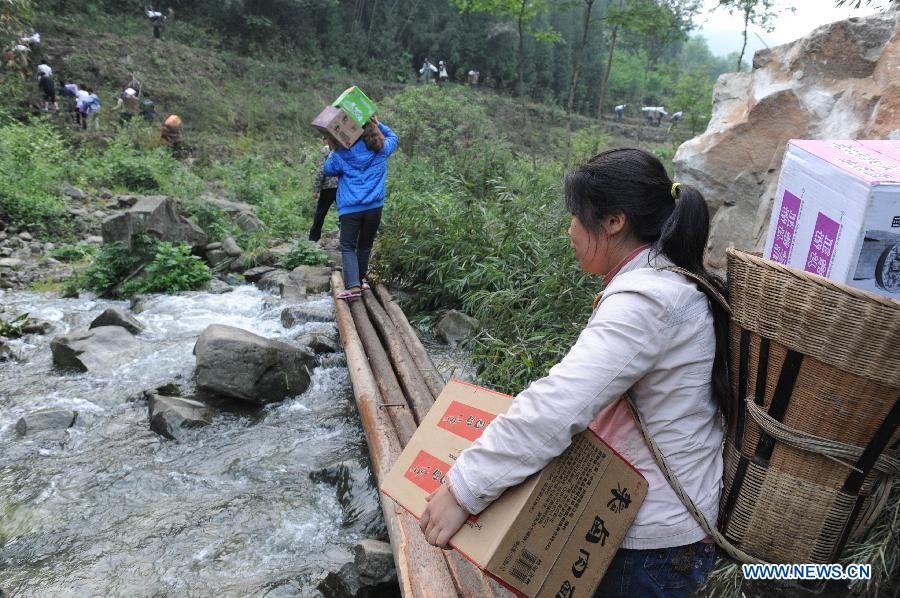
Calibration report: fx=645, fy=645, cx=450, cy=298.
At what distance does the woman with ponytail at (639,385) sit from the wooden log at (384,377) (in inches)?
75.9

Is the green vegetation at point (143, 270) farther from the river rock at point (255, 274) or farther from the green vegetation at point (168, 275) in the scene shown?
the river rock at point (255, 274)

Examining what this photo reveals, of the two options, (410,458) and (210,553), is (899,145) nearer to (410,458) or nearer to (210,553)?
(410,458)

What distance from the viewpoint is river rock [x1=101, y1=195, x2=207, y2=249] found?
23.9 feet

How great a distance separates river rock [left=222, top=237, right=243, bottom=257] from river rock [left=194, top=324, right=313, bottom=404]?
361cm

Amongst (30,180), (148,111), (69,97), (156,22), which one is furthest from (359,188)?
(156,22)

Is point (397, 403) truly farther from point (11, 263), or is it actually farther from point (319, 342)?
point (11, 263)

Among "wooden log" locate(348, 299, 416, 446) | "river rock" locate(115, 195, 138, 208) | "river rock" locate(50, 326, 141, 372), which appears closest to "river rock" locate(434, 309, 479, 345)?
"wooden log" locate(348, 299, 416, 446)

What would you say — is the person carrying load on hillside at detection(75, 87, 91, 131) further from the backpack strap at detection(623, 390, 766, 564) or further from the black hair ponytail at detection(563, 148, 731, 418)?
the backpack strap at detection(623, 390, 766, 564)

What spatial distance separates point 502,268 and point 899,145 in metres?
4.13

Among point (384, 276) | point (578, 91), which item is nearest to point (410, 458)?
point (384, 276)

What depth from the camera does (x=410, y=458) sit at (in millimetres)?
1758

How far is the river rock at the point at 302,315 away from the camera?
6.47 metres

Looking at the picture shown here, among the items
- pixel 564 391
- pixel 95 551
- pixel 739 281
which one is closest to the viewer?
pixel 564 391

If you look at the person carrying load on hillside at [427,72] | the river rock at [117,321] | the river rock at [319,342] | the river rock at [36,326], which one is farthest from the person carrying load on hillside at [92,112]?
the person carrying load on hillside at [427,72]
